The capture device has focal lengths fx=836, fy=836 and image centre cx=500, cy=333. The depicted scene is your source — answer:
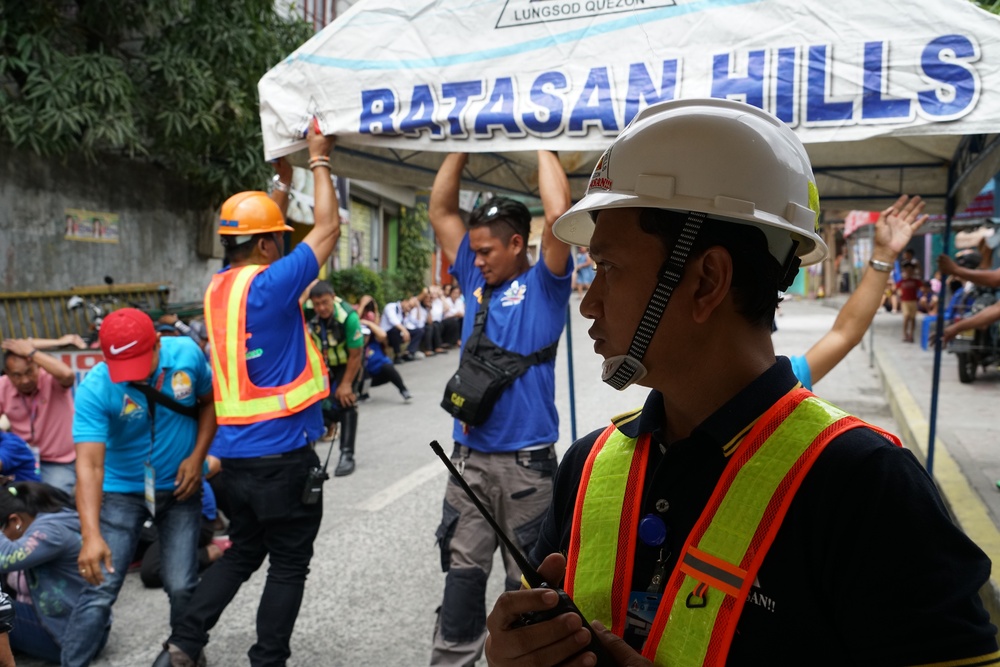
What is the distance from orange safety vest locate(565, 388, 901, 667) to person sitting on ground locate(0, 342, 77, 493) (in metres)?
5.62

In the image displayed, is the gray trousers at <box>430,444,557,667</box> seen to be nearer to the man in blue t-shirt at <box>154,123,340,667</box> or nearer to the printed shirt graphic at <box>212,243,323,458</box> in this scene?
the man in blue t-shirt at <box>154,123,340,667</box>

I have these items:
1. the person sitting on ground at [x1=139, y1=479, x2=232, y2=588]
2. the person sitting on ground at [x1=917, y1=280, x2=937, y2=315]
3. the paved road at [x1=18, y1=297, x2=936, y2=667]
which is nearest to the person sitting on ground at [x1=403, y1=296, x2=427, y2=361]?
the paved road at [x1=18, y1=297, x2=936, y2=667]

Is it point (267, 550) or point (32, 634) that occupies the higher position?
point (267, 550)

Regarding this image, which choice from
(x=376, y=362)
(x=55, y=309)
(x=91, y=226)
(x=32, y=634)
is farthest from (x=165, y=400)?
(x=91, y=226)

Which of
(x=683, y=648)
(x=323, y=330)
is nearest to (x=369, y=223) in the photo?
(x=323, y=330)

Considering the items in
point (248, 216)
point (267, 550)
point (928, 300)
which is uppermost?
point (248, 216)

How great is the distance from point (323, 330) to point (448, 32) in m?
5.36

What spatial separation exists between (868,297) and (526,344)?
4.52 feet

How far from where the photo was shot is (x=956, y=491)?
5.39 metres

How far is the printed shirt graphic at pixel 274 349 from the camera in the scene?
143 inches

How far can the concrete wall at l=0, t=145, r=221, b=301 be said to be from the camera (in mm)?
10250

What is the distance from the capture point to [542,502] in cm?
359

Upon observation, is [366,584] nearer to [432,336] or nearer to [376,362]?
[376,362]

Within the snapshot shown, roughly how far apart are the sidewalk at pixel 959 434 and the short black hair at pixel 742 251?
107 inches
